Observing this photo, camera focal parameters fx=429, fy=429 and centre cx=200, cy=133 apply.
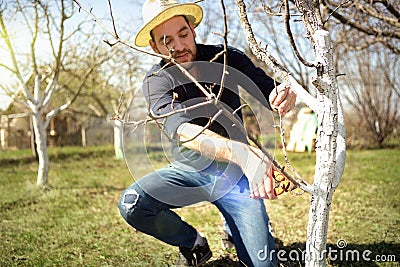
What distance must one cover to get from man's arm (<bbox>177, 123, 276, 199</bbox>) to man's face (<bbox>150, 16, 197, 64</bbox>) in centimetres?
62

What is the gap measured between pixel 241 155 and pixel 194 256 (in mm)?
1110

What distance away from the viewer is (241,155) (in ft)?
6.73

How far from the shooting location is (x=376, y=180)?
20.1 feet

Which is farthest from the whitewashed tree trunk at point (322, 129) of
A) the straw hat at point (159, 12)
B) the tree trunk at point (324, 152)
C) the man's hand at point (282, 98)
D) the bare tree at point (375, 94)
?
the bare tree at point (375, 94)

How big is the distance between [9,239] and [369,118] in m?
12.3

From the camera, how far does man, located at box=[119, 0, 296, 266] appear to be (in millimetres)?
2527

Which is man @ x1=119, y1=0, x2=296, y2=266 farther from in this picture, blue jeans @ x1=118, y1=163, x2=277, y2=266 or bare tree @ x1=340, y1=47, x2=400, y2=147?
bare tree @ x1=340, y1=47, x2=400, y2=147

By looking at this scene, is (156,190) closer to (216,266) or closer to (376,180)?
(216,266)

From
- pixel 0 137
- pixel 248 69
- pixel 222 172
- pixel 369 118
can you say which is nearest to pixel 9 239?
pixel 222 172

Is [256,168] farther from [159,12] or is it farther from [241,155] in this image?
[159,12]

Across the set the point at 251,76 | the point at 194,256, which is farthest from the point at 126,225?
the point at 251,76

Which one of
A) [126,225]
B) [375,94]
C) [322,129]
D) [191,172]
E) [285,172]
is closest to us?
[285,172]

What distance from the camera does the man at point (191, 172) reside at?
253 cm

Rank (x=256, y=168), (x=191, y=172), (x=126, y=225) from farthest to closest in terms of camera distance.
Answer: (x=126, y=225), (x=191, y=172), (x=256, y=168)
